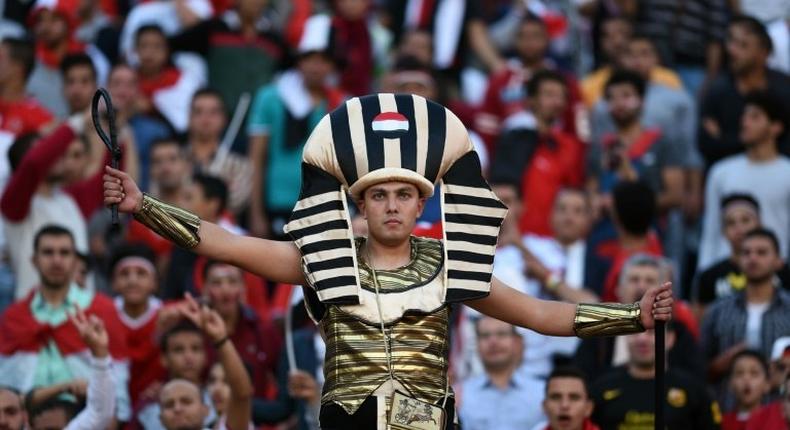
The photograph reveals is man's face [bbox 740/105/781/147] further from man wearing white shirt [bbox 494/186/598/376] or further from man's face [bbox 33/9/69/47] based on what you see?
man's face [bbox 33/9/69/47]

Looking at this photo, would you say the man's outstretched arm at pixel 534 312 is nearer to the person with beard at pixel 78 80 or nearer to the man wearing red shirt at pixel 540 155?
the man wearing red shirt at pixel 540 155

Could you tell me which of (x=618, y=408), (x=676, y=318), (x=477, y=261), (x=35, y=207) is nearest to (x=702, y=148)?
(x=676, y=318)

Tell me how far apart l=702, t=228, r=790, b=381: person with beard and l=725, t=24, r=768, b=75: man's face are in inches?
118

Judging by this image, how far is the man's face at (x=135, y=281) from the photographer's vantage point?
39.9ft

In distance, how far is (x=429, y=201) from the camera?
11703mm

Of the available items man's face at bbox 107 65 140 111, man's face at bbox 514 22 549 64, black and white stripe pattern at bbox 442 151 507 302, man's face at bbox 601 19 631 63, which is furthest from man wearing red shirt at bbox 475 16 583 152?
black and white stripe pattern at bbox 442 151 507 302

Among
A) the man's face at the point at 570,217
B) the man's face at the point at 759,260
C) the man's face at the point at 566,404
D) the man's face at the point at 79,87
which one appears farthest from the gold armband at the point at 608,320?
the man's face at the point at 79,87

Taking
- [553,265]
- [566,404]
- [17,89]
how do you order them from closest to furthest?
1. [566,404]
2. [553,265]
3. [17,89]

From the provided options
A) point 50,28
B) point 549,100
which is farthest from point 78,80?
point 549,100

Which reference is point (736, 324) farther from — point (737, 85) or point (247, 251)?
point (247, 251)

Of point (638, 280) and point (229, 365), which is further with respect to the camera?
point (638, 280)

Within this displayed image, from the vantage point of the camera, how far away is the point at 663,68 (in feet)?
53.1

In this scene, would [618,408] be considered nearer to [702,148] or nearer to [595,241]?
[595,241]

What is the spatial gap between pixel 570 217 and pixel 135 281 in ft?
10.6
